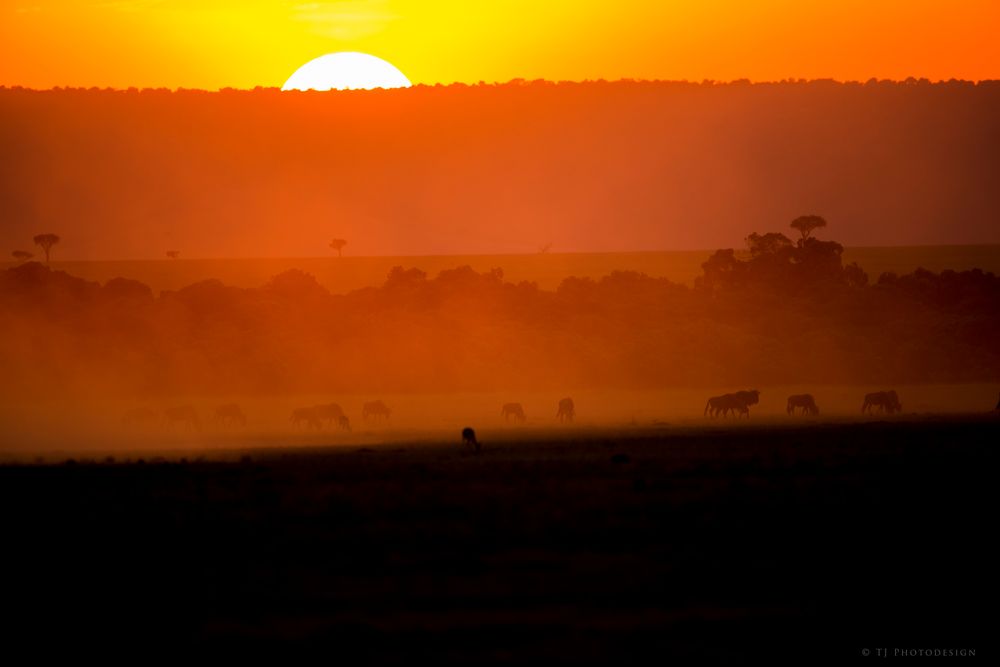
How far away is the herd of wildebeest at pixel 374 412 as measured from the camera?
61.0 metres

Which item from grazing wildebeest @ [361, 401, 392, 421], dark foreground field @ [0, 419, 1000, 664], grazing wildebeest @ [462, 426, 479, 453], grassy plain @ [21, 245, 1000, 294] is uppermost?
grassy plain @ [21, 245, 1000, 294]

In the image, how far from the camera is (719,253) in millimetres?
93875

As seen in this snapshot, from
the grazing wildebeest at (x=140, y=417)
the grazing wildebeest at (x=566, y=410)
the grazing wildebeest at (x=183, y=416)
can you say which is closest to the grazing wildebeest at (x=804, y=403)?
the grazing wildebeest at (x=566, y=410)

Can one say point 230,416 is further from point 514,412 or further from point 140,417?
point 514,412

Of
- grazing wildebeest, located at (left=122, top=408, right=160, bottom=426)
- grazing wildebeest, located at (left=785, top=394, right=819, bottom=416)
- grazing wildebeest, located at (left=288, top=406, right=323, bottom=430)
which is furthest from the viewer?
grazing wildebeest, located at (left=122, top=408, right=160, bottom=426)

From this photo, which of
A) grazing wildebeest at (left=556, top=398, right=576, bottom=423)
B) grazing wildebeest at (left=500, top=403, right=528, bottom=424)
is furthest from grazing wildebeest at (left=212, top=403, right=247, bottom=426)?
grazing wildebeest at (left=556, top=398, right=576, bottom=423)

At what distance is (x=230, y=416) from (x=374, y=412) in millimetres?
5911

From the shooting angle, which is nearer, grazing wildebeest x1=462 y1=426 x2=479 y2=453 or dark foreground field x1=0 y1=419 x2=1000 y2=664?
dark foreground field x1=0 y1=419 x2=1000 y2=664

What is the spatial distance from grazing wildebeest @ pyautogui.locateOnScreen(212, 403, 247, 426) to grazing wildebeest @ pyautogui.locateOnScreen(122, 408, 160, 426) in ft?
7.95

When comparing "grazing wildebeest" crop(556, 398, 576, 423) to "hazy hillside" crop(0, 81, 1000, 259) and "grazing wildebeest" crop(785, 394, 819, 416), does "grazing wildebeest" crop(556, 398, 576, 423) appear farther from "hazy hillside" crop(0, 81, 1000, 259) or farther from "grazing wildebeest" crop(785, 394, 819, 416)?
"hazy hillside" crop(0, 81, 1000, 259)

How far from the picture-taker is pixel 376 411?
207 feet

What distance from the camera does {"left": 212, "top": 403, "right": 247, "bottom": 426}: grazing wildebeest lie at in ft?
204

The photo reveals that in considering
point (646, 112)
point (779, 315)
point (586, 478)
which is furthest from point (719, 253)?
point (646, 112)

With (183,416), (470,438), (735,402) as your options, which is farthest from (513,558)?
(183,416)
